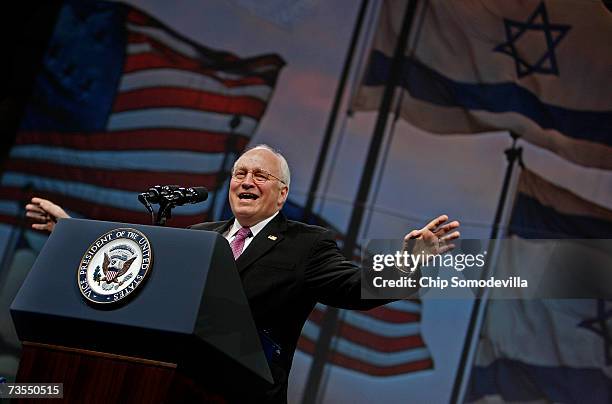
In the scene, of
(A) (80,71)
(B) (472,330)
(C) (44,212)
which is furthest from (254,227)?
(A) (80,71)

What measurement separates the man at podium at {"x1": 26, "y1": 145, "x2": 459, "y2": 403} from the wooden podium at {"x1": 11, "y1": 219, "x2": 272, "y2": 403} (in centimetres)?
27

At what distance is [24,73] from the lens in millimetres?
5695

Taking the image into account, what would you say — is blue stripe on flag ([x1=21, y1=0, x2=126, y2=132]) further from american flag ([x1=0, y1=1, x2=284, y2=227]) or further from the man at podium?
the man at podium

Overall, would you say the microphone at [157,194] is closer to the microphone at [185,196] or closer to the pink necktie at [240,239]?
the microphone at [185,196]

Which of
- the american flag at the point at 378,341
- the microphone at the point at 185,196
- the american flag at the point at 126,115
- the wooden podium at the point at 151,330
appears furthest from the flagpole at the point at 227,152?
the wooden podium at the point at 151,330

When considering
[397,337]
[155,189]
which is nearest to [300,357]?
[397,337]

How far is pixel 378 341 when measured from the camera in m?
4.56

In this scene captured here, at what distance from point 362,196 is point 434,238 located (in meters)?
3.21

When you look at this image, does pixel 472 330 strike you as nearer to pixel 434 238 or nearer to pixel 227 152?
pixel 227 152

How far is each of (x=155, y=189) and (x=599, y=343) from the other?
3.46m

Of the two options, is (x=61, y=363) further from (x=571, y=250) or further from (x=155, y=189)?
(x=571, y=250)

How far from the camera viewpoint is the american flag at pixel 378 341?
4.46 metres

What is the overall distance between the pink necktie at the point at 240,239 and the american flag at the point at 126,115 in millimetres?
2816

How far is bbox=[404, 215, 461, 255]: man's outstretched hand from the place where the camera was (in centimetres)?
165
